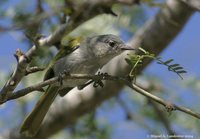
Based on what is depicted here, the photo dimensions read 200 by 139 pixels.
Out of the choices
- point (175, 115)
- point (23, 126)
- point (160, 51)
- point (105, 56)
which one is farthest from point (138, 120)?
point (23, 126)

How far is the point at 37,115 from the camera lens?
381cm

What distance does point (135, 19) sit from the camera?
5.39m

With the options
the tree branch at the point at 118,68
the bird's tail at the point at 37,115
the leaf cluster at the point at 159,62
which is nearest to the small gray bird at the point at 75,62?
the bird's tail at the point at 37,115

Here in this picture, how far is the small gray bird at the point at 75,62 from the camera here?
150 inches

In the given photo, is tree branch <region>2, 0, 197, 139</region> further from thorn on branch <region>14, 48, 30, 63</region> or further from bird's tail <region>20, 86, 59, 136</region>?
thorn on branch <region>14, 48, 30, 63</region>

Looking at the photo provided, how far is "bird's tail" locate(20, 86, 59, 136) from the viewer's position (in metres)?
3.70

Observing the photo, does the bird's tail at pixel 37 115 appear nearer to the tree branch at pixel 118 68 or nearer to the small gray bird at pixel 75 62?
the small gray bird at pixel 75 62

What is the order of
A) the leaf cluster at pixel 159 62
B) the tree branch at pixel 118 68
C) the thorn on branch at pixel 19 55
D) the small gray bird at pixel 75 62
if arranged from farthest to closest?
the tree branch at pixel 118 68 < the small gray bird at pixel 75 62 < the thorn on branch at pixel 19 55 < the leaf cluster at pixel 159 62

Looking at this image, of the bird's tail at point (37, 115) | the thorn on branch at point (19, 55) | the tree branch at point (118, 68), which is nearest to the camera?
the thorn on branch at point (19, 55)

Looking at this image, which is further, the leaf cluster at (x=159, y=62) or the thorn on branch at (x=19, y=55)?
the thorn on branch at (x=19, y=55)

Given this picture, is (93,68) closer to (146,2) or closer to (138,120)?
(146,2)

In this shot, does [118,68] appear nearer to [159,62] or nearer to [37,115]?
[37,115]

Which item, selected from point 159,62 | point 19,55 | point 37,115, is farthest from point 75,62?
point 159,62

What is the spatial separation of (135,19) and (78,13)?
231 cm
